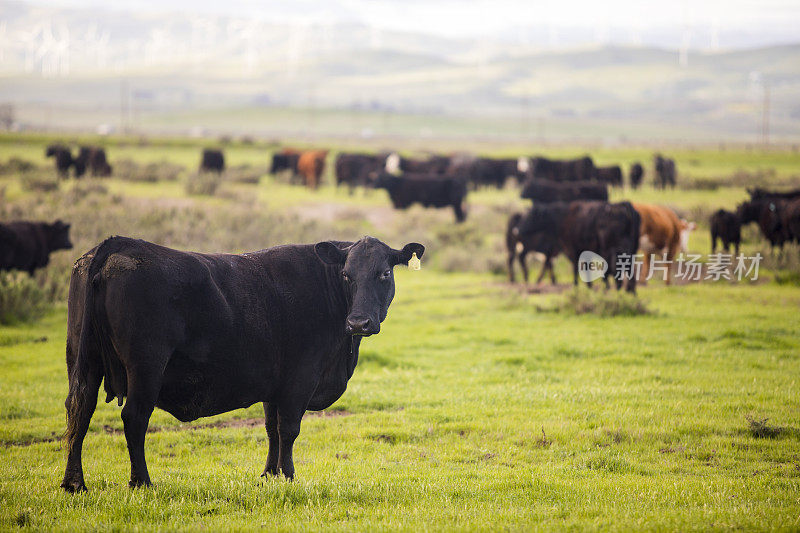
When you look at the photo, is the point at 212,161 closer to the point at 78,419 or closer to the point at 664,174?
the point at 664,174

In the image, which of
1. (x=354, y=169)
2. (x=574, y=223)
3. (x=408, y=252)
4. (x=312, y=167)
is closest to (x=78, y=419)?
(x=408, y=252)

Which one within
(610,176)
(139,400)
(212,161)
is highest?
(212,161)

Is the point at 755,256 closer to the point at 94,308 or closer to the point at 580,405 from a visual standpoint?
the point at 580,405

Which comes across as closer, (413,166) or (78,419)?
(78,419)

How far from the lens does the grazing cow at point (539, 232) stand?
20.2 metres

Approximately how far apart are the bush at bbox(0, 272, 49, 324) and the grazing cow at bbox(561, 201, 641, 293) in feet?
38.7

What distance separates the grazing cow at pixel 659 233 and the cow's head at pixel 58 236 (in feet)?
47.4

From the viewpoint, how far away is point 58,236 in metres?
19.1

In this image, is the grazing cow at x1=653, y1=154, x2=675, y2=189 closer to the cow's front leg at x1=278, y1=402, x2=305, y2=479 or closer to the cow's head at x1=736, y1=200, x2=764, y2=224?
the cow's head at x1=736, y1=200, x2=764, y2=224

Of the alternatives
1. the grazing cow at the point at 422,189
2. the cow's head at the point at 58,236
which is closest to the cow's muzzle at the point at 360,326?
the cow's head at the point at 58,236

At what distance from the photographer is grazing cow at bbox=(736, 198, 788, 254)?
22250 mm

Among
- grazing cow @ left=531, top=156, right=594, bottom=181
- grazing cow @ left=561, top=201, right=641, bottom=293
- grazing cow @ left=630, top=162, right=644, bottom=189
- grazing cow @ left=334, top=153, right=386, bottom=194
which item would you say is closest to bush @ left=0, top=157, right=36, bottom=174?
grazing cow @ left=334, top=153, right=386, bottom=194

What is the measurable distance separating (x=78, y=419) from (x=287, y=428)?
A: 173cm

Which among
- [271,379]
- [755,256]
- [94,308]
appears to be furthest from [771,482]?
[755,256]
